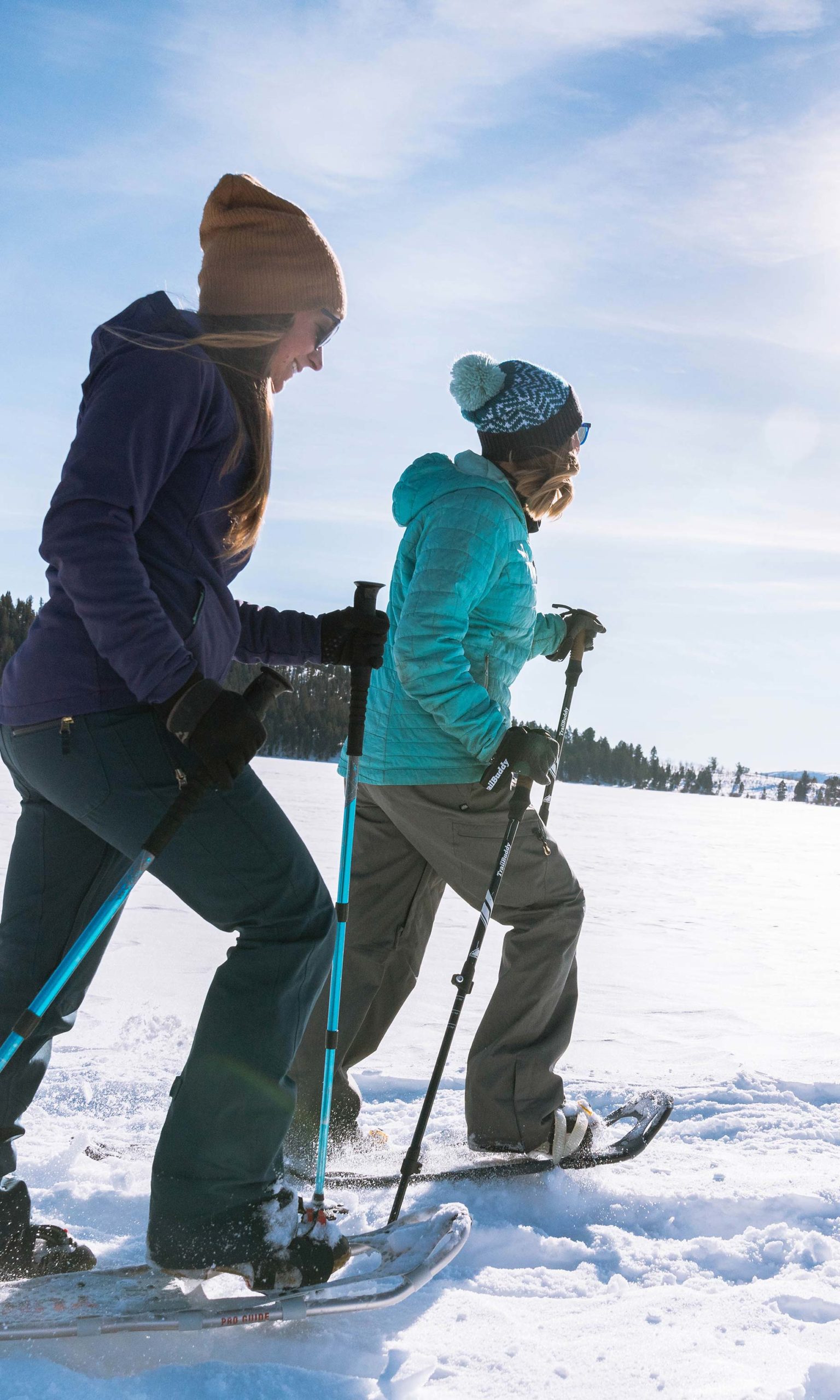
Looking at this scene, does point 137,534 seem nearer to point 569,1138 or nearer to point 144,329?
point 144,329

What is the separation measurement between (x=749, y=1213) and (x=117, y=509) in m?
2.60

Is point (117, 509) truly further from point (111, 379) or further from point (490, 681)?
point (490, 681)

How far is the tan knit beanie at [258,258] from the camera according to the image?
2191 mm

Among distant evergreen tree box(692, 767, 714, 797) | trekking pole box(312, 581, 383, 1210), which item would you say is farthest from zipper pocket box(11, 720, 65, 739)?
distant evergreen tree box(692, 767, 714, 797)

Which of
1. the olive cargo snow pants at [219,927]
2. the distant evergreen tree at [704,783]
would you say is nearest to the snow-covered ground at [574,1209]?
the olive cargo snow pants at [219,927]

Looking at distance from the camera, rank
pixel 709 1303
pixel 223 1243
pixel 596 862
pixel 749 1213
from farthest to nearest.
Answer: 1. pixel 596 862
2. pixel 749 1213
3. pixel 709 1303
4. pixel 223 1243

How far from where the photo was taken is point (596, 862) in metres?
→ 13.0

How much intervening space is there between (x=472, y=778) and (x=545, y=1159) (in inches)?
47.5

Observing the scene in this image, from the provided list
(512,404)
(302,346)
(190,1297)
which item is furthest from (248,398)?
(190,1297)

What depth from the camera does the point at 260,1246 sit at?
81.5 inches

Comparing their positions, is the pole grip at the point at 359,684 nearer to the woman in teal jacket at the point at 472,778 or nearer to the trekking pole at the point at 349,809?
the trekking pole at the point at 349,809

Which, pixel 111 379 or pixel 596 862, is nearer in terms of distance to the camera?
pixel 111 379

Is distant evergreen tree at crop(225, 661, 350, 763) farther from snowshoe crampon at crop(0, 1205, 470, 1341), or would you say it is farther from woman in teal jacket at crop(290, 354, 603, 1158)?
snowshoe crampon at crop(0, 1205, 470, 1341)

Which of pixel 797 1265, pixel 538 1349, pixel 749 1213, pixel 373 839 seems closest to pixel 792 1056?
pixel 749 1213
